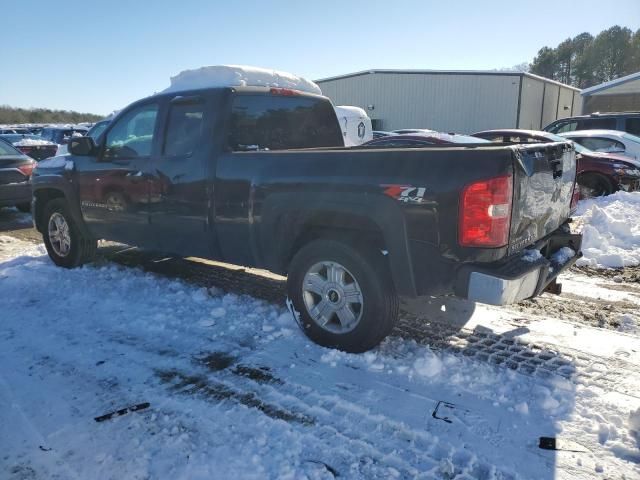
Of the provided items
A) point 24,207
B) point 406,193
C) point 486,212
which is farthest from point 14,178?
point 486,212

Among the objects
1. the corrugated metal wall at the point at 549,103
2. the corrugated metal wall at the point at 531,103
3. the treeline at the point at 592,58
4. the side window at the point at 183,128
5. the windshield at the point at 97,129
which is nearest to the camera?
the side window at the point at 183,128

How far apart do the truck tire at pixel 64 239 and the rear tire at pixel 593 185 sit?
30.3 feet

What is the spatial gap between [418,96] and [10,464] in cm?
2866

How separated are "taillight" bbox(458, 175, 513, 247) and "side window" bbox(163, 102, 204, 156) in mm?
2539

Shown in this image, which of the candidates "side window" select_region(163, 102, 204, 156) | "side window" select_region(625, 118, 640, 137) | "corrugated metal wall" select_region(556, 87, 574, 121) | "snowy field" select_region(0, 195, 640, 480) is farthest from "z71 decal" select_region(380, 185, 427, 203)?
"corrugated metal wall" select_region(556, 87, 574, 121)

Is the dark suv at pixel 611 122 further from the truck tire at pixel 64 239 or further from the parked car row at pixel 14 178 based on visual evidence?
the parked car row at pixel 14 178

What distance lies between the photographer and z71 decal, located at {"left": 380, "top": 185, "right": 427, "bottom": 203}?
3.06 m

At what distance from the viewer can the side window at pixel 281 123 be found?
14.4 feet

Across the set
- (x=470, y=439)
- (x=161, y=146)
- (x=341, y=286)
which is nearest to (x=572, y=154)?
(x=341, y=286)

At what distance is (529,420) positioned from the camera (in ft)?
9.20

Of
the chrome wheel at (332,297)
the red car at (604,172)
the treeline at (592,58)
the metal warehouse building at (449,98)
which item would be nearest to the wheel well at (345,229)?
the chrome wheel at (332,297)

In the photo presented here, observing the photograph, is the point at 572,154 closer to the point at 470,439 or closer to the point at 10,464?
the point at 470,439

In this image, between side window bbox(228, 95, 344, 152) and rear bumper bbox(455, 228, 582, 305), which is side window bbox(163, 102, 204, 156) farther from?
rear bumper bbox(455, 228, 582, 305)

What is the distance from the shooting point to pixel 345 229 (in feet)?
11.9
